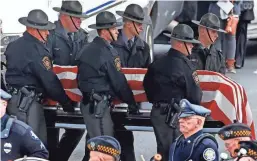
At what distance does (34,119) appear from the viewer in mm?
7102

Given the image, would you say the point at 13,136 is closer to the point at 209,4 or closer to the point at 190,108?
the point at 190,108

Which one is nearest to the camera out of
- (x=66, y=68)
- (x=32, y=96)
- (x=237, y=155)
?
(x=237, y=155)

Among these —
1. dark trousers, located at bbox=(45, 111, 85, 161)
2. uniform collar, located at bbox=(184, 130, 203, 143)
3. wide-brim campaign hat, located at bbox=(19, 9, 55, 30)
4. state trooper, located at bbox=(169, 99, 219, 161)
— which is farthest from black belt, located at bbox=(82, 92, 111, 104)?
uniform collar, located at bbox=(184, 130, 203, 143)

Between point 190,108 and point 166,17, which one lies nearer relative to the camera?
point 190,108

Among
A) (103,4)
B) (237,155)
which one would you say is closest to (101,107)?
(237,155)

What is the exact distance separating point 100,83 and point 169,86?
610mm

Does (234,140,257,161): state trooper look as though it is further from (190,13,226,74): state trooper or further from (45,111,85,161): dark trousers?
(45,111,85,161): dark trousers

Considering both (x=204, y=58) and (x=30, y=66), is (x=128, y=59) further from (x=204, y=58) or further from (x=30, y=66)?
(x=30, y=66)

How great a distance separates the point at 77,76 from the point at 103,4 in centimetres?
325

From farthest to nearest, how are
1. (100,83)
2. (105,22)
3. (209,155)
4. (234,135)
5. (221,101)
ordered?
(221,101)
(105,22)
(100,83)
(209,155)
(234,135)

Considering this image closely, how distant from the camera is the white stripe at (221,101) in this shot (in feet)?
24.2

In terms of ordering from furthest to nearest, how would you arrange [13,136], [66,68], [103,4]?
[103,4] → [66,68] → [13,136]

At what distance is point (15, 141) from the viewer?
5.67 metres

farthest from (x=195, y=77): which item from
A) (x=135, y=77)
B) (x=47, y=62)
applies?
(x=47, y=62)
